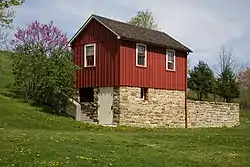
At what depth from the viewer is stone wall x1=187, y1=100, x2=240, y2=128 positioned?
121 feet

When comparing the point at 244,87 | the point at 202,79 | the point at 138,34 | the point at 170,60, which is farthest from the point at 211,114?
the point at 244,87

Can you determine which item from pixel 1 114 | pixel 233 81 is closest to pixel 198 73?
pixel 233 81

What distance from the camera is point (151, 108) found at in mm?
32812

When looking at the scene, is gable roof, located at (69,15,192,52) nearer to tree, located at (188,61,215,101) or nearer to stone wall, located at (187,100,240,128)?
stone wall, located at (187,100,240,128)

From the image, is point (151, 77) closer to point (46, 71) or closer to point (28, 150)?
point (46, 71)

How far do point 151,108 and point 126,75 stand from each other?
3305mm

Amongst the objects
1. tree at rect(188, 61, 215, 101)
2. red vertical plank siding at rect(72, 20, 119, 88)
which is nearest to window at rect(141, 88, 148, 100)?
red vertical plank siding at rect(72, 20, 119, 88)

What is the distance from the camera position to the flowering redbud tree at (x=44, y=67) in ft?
102

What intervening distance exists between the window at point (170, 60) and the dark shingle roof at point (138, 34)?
19.9 inches

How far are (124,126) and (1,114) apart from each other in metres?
7.93

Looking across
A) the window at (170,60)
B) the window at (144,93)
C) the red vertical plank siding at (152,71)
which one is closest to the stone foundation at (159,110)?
the window at (144,93)

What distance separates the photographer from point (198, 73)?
50938 millimetres

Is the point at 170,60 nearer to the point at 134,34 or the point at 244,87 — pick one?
the point at 134,34

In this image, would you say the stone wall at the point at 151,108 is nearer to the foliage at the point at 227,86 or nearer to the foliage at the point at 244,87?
the foliage at the point at 227,86
